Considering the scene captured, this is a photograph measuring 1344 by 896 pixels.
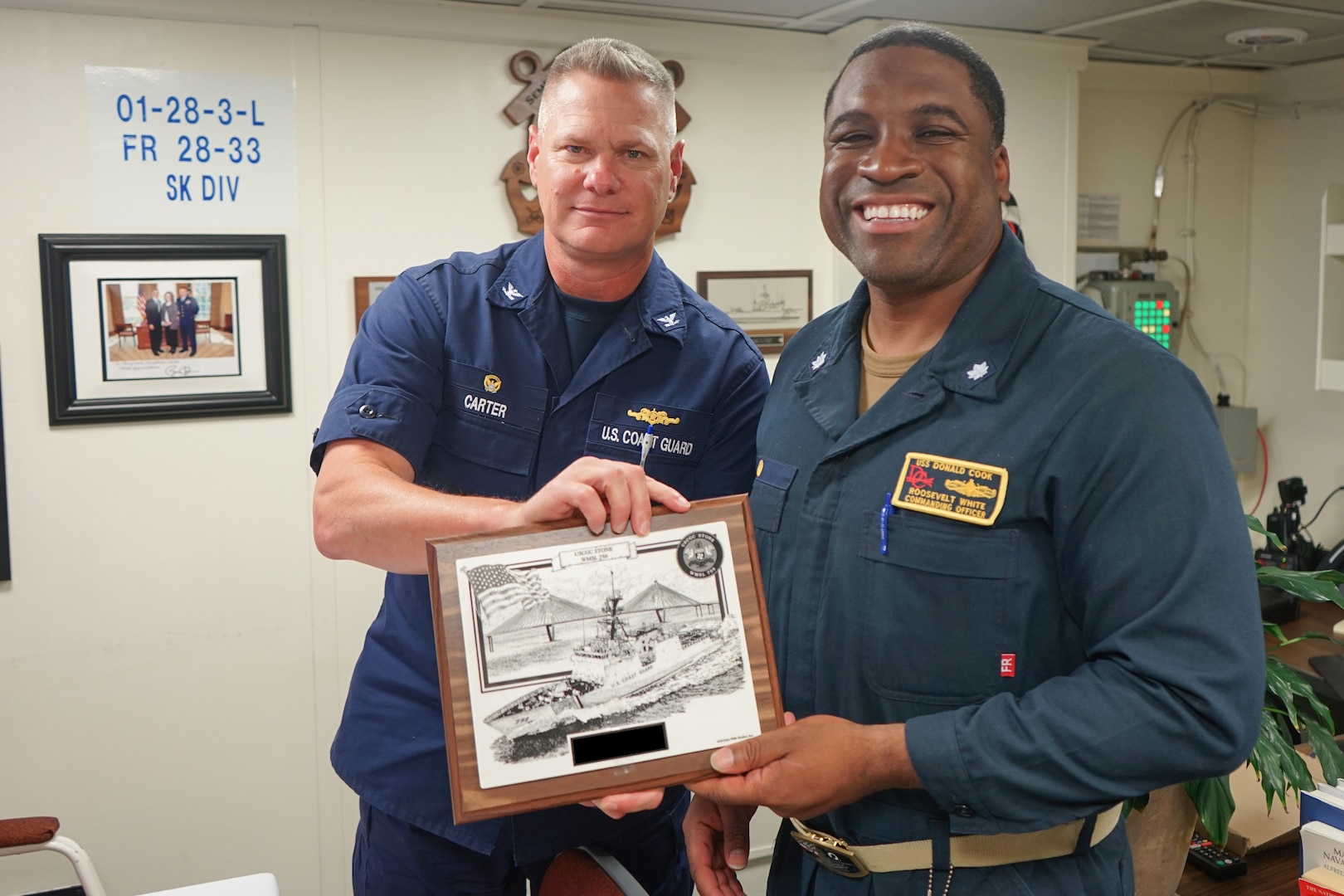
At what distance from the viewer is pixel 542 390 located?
66.4 inches

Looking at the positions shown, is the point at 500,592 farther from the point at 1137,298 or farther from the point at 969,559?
the point at 1137,298

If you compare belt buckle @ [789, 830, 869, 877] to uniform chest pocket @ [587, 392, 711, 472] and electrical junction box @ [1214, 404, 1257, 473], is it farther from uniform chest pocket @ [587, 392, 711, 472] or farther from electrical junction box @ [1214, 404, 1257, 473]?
electrical junction box @ [1214, 404, 1257, 473]

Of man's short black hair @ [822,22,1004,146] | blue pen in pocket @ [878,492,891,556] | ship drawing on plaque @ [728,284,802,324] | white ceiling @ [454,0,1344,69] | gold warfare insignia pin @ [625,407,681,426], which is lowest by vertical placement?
blue pen in pocket @ [878,492,891,556]

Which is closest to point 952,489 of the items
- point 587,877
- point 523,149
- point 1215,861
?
point 587,877

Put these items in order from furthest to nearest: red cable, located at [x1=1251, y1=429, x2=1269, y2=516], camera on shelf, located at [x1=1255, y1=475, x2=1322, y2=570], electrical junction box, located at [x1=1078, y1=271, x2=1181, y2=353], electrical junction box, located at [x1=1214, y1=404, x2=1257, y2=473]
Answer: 1. red cable, located at [x1=1251, y1=429, x2=1269, y2=516]
2. electrical junction box, located at [x1=1214, y1=404, x2=1257, y2=473]
3. electrical junction box, located at [x1=1078, y1=271, x2=1181, y2=353]
4. camera on shelf, located at [x1=1255, y1=475, x2=1322, y2=570]

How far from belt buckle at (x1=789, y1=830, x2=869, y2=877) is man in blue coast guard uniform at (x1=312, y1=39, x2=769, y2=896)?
1.37 ft

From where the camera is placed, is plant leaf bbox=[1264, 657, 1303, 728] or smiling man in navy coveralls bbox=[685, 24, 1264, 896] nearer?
smiling man in navy coveralls bbox=[685, 24, 1264, 896]

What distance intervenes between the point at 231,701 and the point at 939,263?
2.31 m

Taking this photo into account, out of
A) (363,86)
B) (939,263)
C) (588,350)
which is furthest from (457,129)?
(939,263)

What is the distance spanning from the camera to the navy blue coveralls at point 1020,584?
3.36ft

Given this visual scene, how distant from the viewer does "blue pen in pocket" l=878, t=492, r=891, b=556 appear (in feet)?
3.86

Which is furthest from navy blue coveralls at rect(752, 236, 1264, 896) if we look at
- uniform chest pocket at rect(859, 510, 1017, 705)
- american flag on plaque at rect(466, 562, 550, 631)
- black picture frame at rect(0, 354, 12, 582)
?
black picture frame at rect(0, 354, 12, 582)

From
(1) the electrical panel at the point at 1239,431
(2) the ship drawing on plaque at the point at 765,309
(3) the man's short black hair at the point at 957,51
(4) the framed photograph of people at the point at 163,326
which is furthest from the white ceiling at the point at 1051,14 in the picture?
(3) the man's short black hair at the point at 957,51

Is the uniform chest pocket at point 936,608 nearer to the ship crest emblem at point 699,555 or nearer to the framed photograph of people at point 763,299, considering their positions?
the ship crest emblem at point 699,555
